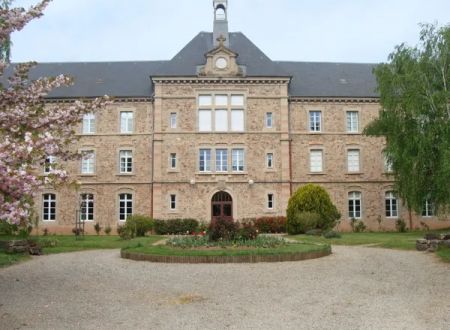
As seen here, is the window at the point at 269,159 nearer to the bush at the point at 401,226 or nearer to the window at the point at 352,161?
the window at the point at 352,161

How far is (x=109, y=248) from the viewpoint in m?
19.9

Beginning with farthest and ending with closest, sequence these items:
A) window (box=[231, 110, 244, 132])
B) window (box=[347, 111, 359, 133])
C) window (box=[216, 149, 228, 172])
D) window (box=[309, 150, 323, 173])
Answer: window (box=[347, 111, 359, 133]), window (box=[309, 150, 323, 173]), window (box=[231, 110, 244, 132]), window (box=[216, 149, 228, 172])

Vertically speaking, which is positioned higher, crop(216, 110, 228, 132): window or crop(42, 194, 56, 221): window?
crop(216, 110, 228, 132): window

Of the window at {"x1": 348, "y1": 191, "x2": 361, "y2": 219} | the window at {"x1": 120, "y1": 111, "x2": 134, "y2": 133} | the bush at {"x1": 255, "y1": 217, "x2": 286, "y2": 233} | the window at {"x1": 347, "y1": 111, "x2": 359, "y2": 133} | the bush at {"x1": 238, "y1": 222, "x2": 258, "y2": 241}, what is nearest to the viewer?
the bush at {"x1": 238, "y1": 222, "x2": 258, "y2": 241}

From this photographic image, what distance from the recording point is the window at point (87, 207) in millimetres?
30875

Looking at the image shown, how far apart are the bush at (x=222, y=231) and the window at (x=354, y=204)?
52.4 feet

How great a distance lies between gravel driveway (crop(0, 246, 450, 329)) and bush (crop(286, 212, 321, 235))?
11682 mm

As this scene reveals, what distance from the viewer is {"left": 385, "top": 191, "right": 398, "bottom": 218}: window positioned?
31.8 meters

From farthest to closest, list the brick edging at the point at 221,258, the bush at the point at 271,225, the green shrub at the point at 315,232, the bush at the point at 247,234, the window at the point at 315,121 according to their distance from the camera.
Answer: the window at the point at 315,121, the bush at the point at 271,225, the green shrub at the point at 315,232, the bush at the point at 247,234, the brick edging at the point at 221,258

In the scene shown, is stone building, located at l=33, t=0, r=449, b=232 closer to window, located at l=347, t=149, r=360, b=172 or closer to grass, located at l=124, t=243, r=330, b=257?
window, located at l=347, t=149, r=360, b=172

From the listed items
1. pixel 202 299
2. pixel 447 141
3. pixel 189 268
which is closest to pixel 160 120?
pixel 447 141

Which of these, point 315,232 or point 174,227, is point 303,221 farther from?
point 174,227

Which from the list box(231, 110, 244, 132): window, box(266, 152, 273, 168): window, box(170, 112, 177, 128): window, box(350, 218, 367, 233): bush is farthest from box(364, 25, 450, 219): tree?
box(170, 112, 177, 128): window

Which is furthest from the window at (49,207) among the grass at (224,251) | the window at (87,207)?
the grass at (224,251)
